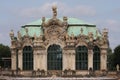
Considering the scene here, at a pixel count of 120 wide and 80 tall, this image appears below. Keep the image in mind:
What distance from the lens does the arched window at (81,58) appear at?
92.4 m

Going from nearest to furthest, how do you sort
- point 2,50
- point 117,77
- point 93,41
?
point 117,77, point 93,41, point 2,50

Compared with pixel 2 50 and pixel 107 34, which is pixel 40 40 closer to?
pixel 107 34

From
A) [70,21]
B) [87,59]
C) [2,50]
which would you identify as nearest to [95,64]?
[87,59]

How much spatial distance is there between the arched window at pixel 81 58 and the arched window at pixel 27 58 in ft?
27.9

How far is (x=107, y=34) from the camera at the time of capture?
94.7 m

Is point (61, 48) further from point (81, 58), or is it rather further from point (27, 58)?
point (27, 58)

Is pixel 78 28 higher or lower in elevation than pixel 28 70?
higher

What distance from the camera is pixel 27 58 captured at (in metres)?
94.4

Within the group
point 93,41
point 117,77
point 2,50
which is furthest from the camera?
point 2,50

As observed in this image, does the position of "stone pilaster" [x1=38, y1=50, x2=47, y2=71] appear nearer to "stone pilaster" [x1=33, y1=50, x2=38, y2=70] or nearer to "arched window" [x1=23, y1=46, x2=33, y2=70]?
"stone pilaster" [x1=33, y1=50, x2=38, y2=70]

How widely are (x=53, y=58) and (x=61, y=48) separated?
2.40 meters

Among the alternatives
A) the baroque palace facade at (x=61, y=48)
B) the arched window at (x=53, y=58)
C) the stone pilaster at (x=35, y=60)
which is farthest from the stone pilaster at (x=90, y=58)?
the stone pilaster at (x=35, y=60)

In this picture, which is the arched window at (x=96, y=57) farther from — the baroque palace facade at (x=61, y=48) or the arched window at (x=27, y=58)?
the arched window at (x=27, y=58)

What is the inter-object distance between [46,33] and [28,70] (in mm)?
7515
